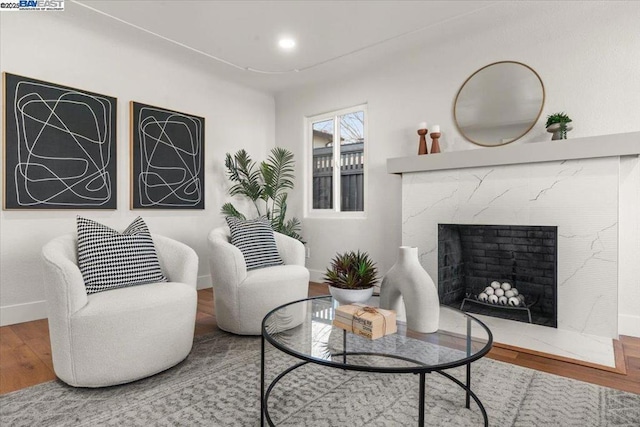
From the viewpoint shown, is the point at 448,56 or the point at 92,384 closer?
the point at 92,384

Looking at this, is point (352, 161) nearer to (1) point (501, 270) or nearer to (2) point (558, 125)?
(1) point (501, 270)

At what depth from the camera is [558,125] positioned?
2.56 metres

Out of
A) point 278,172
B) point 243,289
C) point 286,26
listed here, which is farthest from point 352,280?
point 278,172

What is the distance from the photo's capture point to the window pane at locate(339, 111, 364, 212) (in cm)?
402

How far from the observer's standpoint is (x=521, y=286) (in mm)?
2953

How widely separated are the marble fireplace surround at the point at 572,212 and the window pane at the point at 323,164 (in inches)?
65.6

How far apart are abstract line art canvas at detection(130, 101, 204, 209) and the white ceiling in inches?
26.8

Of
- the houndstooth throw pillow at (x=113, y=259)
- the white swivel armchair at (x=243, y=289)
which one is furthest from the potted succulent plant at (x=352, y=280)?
the houndstooth throw pillow at (x=113, y=259)

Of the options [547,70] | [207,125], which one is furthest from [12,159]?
[547,70]

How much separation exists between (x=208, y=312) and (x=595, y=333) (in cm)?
286

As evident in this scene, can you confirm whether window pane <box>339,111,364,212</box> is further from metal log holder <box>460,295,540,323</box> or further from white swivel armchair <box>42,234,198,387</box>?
white swivel armchair <box>42,234,198,387</box>

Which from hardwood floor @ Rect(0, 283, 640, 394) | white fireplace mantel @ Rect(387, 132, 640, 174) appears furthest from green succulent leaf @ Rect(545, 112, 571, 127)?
hardwood floor @ Rect(0, 283, 640, 394)

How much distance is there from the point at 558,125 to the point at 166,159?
11.3 feet

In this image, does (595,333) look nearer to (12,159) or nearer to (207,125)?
(207,125)
